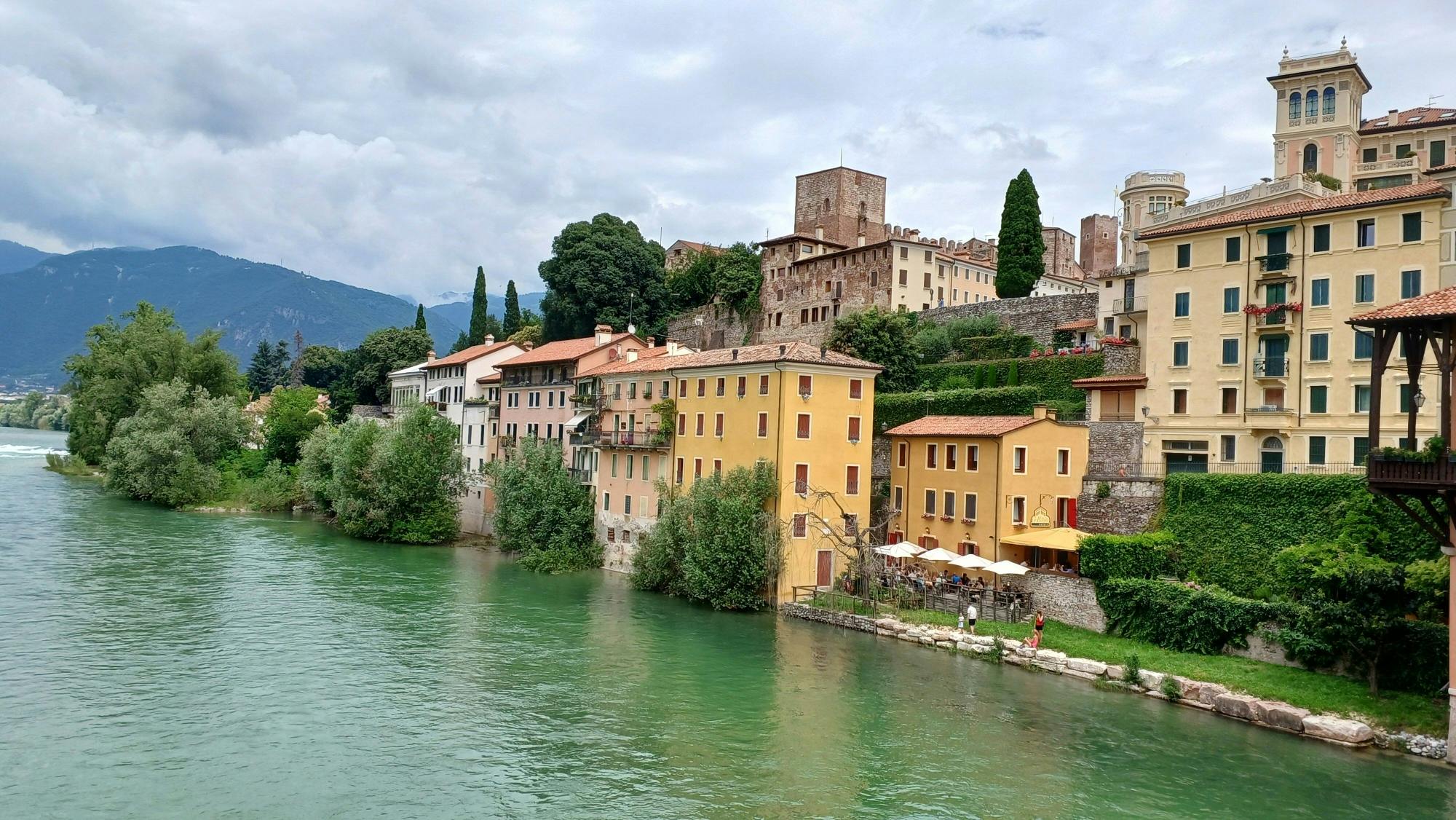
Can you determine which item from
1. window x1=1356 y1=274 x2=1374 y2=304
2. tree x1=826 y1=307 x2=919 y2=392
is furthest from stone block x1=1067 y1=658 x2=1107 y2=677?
tree x1=826 y1=307 x2=919 y2=392

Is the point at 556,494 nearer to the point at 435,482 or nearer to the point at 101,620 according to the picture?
the point at 435,482

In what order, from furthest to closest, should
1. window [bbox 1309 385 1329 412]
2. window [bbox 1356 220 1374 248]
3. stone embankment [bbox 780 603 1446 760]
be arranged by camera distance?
1. window [bbox 1309 385 1329 412]
2. window [bbox 1356 220 1374 248]
3. stone embankment [bbox 780 603 1446 760]

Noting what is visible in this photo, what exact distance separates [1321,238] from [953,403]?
1509 centimetres

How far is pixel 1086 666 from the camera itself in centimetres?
2664

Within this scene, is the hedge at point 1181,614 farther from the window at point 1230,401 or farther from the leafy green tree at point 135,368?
the leafy green tree at point 135,368

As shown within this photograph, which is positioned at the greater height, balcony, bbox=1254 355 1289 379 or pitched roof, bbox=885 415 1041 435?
balcony, bbox=1254 355 1289 379

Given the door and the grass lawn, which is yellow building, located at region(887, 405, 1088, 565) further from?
the grass lawn

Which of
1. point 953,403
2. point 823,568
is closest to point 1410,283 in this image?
point 953,403

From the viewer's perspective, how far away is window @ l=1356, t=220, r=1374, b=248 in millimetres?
30547

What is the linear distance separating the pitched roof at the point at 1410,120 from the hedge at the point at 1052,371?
2592cm

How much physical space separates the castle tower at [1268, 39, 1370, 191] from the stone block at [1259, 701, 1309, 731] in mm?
36967

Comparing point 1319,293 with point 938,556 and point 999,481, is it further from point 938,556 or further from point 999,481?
point 938,556

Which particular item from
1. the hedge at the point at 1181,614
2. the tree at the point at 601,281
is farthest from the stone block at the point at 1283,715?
the tree at the point at 601,281

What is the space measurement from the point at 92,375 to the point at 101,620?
5402 cm
